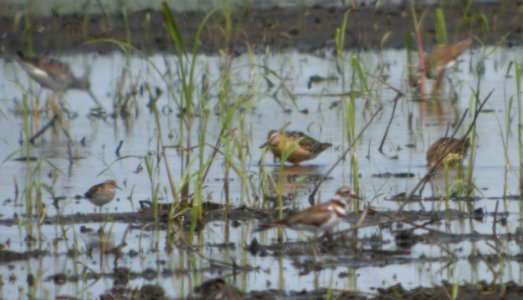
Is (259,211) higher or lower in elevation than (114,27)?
lower

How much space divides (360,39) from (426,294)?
570 inches

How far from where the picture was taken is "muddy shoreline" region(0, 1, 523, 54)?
21375 millimetres

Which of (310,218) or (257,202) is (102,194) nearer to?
(257,202)

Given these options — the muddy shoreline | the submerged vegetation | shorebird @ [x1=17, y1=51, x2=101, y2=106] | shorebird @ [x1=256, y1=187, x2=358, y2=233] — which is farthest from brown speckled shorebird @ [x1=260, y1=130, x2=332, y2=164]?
the muddy shoreline

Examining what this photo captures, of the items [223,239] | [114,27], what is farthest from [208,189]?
[114,27]

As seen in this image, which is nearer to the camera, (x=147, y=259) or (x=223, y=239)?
(x=147, y=259)

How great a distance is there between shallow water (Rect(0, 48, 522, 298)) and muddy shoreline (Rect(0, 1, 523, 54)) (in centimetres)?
126

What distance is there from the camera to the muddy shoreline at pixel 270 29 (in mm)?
21375

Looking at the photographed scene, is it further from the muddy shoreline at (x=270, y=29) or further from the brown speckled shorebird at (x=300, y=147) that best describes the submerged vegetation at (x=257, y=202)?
the muddy shoreline at (x=270, y=29)

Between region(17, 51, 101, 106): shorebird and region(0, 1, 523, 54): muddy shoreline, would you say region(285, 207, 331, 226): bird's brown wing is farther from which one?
region(0, 1, 523, 54): muddy shoreline

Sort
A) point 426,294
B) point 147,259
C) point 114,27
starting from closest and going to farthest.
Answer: point 426,294
point 147,259
point 114,27

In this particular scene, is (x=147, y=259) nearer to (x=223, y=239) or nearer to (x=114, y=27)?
(x=223, y=239)

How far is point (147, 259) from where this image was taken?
8430mm

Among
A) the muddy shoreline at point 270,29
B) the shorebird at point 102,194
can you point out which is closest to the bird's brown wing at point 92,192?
the shorebird at point 102,194
